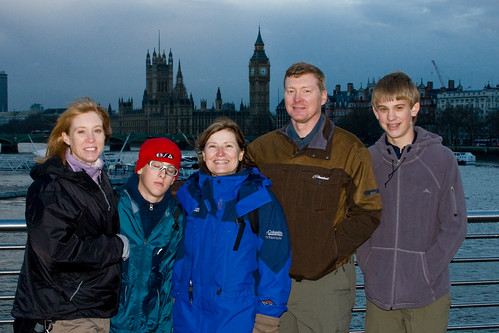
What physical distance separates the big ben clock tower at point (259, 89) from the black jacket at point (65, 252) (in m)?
53.9

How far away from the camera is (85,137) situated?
1.50m

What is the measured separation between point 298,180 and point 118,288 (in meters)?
0.59

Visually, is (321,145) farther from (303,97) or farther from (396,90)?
(396,90)

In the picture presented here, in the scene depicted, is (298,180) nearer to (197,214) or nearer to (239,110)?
(197,214)

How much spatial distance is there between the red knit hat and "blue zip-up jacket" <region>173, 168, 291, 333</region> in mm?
145

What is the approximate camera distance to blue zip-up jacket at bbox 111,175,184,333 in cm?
148

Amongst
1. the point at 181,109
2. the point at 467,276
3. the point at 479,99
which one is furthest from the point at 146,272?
the point at 181,109

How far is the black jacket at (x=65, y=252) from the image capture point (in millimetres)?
1355

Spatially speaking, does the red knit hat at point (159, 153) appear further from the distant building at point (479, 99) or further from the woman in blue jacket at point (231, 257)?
the distant building at point (479, 99)

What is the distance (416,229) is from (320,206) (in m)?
0.28

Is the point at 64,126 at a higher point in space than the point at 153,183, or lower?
higher

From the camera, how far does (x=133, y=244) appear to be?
1.49m

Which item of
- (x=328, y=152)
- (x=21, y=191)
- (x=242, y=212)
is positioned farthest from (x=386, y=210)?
(x=21, y=191)

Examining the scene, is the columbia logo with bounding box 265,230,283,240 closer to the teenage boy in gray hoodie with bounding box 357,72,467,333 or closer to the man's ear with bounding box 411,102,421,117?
the teenage boy in gray hoodie with bounding box 357,72,467,333
